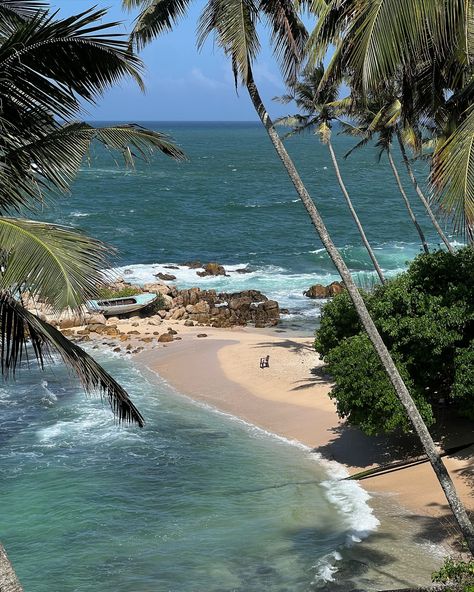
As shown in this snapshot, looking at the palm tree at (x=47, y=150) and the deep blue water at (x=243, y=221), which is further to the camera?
the deep blue water at (x=243, y=221)

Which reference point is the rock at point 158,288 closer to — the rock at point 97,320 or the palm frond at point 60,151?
the rock at point 97,320

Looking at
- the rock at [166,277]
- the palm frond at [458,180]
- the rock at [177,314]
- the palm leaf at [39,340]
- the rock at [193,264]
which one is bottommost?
→ the palm leaf at [39,340]

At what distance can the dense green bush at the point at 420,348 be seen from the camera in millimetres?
18516

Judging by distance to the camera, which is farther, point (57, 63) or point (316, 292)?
point (316, 292)

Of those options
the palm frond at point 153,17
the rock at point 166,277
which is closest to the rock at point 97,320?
the rock at point 166,277

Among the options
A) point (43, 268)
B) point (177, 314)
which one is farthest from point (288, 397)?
point (43, 268)

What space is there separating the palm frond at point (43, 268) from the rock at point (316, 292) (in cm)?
3685

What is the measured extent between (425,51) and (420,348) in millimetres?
9505

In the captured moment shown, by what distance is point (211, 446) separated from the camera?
23000mm

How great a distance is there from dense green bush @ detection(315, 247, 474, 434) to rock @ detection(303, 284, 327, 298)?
23.3m

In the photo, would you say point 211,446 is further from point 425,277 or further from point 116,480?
point 425,277

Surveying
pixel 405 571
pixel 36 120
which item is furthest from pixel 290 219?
pixel 36 120

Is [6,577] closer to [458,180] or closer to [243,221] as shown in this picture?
[458,180]

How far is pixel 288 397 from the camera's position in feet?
87.5
